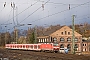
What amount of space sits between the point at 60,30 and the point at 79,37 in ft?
27.6

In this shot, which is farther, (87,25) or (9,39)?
(87,25)

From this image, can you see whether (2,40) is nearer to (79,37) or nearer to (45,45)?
(79,37)

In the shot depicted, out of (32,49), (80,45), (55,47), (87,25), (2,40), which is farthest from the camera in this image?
(87,25)

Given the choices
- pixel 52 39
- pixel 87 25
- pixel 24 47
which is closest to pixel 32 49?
pixel 24 47

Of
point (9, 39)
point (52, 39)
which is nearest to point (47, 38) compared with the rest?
point (52, 39)

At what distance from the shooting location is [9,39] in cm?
11756

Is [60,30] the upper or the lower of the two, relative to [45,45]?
upper

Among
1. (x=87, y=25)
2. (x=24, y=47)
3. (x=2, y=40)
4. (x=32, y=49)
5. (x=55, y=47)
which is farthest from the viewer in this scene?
(x=87, y=25)

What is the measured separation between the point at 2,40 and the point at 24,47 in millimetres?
58730

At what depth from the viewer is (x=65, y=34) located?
92.2m

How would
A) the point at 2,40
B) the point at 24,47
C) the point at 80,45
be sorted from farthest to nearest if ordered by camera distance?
the point at 2,40 < the point at 80,45 < the point at 24,47

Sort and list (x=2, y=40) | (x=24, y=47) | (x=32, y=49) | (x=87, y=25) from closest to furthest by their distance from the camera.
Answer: (x=32, y=49) < (x=24, y=47) < (x=2, y=40) < (x=87, y=25)

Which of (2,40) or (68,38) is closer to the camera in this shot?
(68,38)

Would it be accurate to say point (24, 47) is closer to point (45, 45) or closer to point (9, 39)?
point (45, 45)
